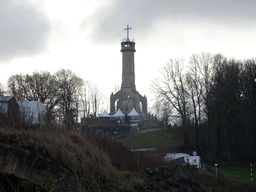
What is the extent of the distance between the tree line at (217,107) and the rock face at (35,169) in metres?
25.4

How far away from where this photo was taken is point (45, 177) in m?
6.78

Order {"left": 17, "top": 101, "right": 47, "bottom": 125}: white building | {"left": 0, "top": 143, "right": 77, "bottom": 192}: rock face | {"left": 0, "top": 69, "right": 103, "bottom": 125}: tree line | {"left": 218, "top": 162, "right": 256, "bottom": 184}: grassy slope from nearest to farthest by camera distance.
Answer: {"left": 0, "top": 143, "right": 77, "bottom": 192}: rock face < {"left": 17, "top": 101, "right": 47, "bottom": 125}: white building < {"left": 218, "top": 162, "right": 256, "bottom": 184}: grassy slope < {"left": 0, "top": 69, "right": 103, "bottom": 125}: tree line

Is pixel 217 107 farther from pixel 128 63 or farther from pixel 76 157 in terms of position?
pixel 128 63

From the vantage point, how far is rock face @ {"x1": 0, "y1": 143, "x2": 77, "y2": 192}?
6754mm

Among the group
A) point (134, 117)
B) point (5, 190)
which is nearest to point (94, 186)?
point (5, 190)

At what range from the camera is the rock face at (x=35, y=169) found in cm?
675

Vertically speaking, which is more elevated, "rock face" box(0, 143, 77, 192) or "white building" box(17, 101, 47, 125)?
"white building" box(17, 101, 47, 125)

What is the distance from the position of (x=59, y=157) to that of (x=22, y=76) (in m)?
45.5

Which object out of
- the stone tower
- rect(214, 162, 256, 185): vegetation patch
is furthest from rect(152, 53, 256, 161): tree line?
the stone tower

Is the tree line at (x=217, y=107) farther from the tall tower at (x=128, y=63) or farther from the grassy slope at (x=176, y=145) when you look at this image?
the tall tower at (x=128, y=63)

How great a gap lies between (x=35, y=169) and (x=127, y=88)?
68.9m

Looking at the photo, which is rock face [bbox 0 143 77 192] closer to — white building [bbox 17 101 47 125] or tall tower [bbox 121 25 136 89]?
white building [bbox 17 101 47 125]

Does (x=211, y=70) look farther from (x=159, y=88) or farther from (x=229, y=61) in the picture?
(x=159, y=88)

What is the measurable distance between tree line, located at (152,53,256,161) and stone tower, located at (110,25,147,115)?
38.8m
